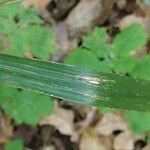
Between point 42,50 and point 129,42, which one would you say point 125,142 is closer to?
point 129,42

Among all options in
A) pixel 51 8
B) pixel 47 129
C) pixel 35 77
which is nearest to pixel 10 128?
pixel 47 129

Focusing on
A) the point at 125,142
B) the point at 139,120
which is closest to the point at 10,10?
the point at 139,120

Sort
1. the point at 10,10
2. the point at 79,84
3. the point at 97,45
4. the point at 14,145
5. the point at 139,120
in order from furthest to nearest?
the point at 14,145, the point at 139,120, the point at 97,45, the point at 10,10, the point at 79,84

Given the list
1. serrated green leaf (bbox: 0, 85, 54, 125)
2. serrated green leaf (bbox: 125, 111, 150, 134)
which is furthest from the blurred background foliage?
serrated green leaf (bbox: 125, 111, 150, 134)

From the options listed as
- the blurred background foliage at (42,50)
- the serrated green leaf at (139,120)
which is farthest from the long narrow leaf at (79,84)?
the serrated green leaf at (139,120)

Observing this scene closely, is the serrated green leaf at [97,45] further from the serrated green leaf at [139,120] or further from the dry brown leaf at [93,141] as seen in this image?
the dry brown leaf at [93,141]

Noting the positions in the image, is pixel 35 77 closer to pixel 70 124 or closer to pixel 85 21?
pixel 70 124
